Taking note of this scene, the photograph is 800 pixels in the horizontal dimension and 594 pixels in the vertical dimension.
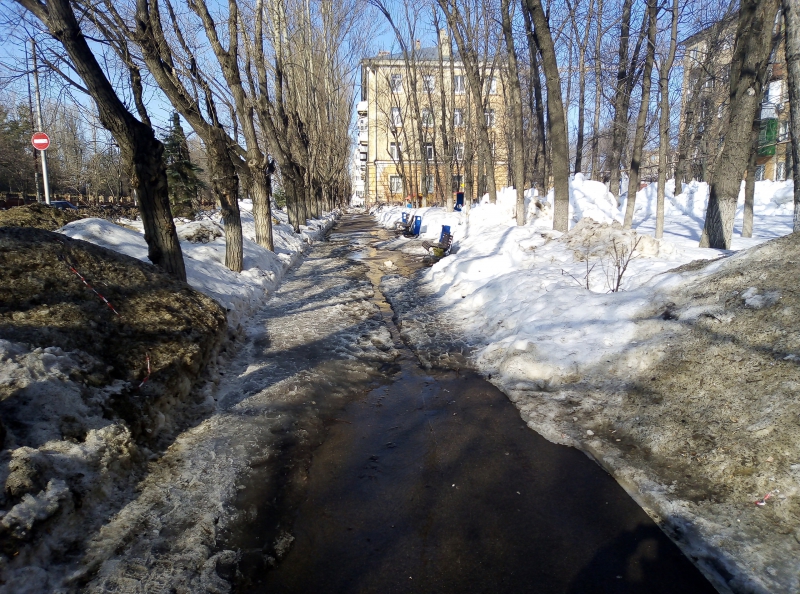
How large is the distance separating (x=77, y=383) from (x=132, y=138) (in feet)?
13.6

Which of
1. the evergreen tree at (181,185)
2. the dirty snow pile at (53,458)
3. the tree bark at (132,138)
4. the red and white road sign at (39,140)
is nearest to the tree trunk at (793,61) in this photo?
the dirty snow pile at (53,458)

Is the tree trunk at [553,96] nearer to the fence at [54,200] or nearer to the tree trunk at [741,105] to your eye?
the tree trunk at [741,105]

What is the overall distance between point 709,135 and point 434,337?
76.5 feet

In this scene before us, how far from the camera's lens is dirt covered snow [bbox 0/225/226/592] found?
274 centimetres

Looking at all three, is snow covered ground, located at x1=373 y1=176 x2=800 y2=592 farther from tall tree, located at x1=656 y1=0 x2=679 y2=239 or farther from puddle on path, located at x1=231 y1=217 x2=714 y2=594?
tall tree, located at x1=656 y1=0 x2=679 y2=239

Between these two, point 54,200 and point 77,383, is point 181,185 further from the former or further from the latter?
point 77,383

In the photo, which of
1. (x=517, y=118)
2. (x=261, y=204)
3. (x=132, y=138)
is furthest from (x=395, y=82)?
(x=132, y=138)

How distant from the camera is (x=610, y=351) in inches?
205

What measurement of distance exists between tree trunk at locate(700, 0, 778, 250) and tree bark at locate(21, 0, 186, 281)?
1047 cm

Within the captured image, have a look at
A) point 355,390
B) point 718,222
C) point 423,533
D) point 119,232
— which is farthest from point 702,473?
point 119,232

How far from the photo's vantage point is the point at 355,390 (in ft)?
18.2

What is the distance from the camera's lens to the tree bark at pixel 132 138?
6012 mm

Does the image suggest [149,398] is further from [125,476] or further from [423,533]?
[423,533]

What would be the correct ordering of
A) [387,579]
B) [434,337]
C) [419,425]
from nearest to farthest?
[387,579]
[419,425]
[434,337]
